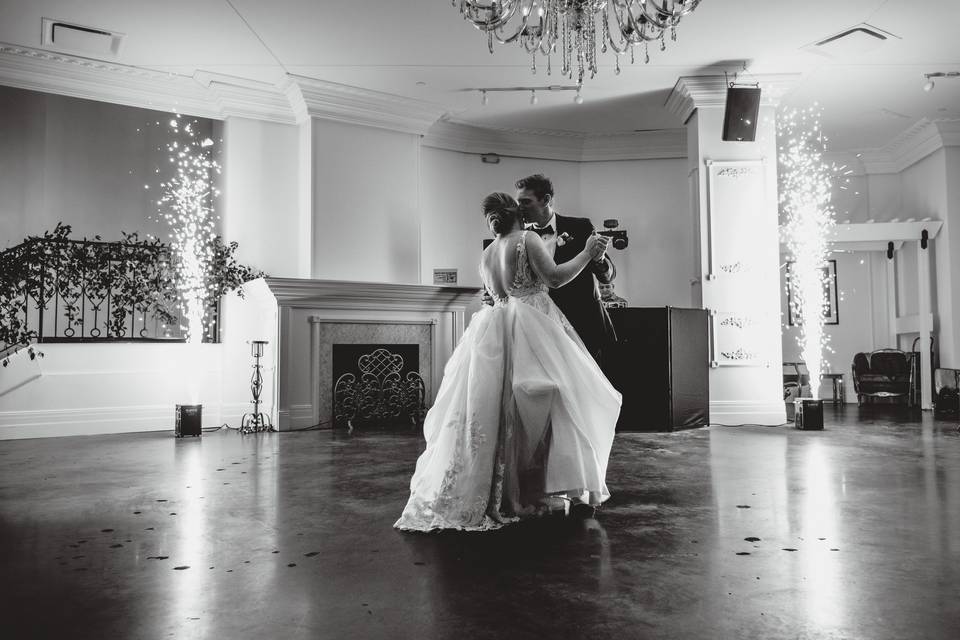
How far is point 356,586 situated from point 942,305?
977 centimetres

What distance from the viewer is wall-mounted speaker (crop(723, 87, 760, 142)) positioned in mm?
6914

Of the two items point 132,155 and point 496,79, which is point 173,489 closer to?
point 132,155

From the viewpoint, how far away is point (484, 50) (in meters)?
6.59

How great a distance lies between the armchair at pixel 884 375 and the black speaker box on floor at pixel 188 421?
29.4 feet

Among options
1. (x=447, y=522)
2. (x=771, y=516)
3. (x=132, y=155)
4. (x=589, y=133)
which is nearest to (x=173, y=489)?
(x=447, y=522)

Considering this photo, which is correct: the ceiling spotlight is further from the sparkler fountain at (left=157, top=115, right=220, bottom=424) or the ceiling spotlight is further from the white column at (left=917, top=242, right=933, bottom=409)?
the sparkler fountain at (left=157, top=115, right=220, bottom=424)

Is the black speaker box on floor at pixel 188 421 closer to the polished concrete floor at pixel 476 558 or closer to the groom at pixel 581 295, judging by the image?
the polished concrete floor at pixel 476 558

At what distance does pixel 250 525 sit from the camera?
2.85 metres

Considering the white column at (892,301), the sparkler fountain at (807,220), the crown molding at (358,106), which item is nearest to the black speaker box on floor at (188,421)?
the crown molding at (358,106)

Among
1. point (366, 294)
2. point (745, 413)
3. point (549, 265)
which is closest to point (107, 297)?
point (366, 294)

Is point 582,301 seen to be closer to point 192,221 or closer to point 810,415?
point 810,415

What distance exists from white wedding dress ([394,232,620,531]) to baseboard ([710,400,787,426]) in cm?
465

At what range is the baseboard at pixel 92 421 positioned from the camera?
638cm

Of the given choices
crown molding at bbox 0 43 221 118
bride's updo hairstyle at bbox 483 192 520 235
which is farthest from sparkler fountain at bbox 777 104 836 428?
crown molding at bbox 0 43 221 118
